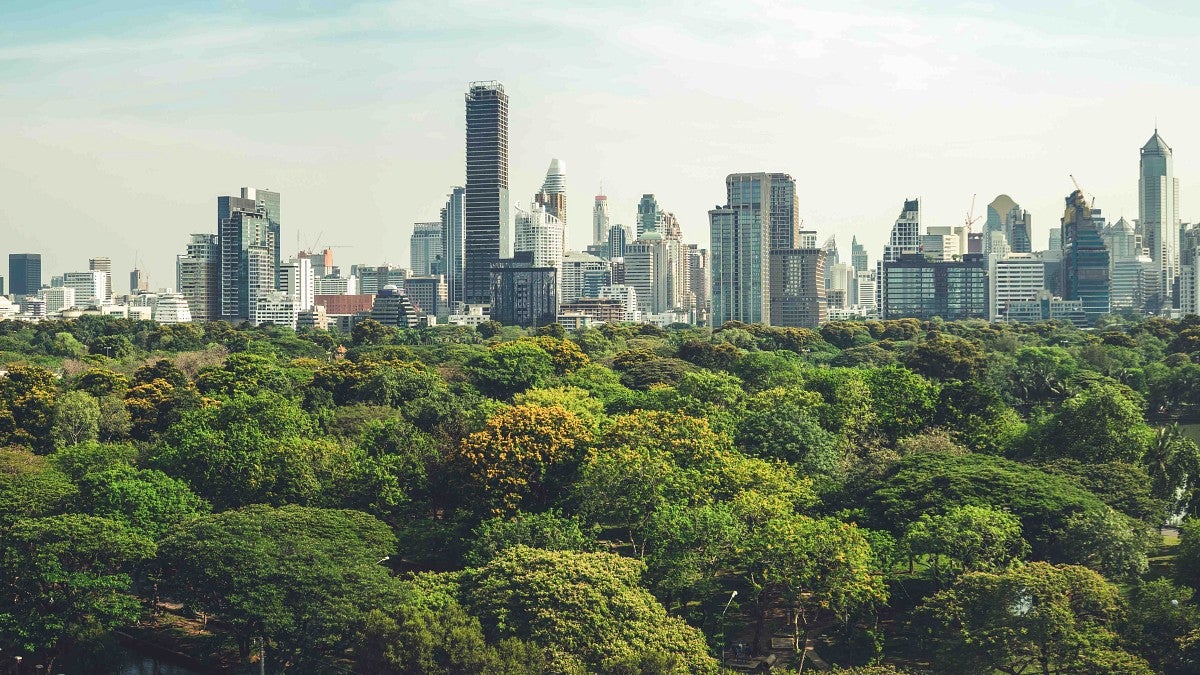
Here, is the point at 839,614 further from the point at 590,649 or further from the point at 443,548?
the point at 443,548

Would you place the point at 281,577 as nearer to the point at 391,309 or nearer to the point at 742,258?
the point at 391,309

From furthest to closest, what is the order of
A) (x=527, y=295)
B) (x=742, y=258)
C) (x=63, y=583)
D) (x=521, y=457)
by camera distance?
(x=527, y=295), (x=742, y=258), (x=521, y=457), (x=63, y=583)

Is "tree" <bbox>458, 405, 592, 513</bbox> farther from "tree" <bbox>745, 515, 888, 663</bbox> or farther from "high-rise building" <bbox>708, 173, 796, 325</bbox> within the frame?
"high-rise building" <bbox>708, 173, 796, 325</bbox>

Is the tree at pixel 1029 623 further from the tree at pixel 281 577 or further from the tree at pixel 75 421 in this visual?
the tree at pixel 75 421

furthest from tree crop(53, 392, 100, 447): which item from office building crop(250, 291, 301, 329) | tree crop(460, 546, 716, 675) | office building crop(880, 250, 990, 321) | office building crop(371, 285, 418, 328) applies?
office building crop(880, 250, 990, 321)

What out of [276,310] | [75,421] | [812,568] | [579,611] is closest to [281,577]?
[579,611]

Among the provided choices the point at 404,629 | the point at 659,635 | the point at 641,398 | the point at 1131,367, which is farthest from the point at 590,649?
the point at 1131,367
